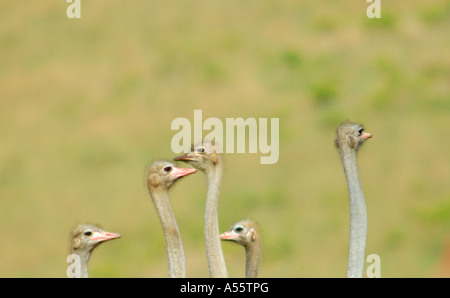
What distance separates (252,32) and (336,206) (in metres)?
7.99

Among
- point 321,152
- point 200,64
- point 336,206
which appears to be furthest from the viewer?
point 200,64

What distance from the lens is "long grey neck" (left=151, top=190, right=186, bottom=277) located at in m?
9.59

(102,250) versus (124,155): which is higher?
(124,155)

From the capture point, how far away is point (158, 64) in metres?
27.6

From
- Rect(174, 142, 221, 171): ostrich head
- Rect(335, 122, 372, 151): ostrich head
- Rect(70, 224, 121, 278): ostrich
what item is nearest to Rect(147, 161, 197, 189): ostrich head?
Rect(174, 142, 221, 171): ostrich head

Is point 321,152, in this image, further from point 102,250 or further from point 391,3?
point 391,3

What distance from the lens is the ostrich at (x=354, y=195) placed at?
942cm

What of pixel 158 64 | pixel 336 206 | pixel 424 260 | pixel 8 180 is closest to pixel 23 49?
pixel 158 64

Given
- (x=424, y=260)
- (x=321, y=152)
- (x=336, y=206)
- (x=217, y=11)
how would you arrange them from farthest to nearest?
(x=217, y=11) < (x=321, y=152) < (x=336, y=206) < (x=424, y=260)

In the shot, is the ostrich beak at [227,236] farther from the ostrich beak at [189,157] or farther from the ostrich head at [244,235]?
the ostrich beak at [189,157]

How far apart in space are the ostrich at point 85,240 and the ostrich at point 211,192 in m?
0.57

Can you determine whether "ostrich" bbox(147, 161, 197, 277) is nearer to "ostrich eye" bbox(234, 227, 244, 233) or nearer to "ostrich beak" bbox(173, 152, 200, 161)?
"ostrich beak" bbox(173, 152, 200, 161)

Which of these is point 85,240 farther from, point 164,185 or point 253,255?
point 253,255

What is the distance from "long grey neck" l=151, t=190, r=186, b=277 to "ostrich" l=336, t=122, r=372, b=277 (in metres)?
1.01
